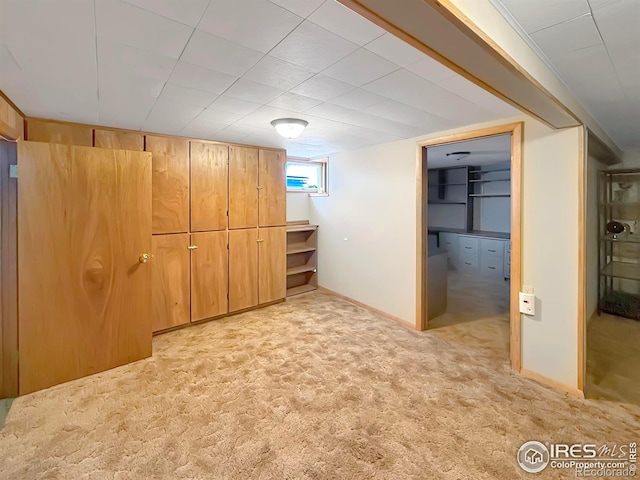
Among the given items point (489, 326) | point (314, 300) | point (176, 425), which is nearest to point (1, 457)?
point (176, 425)

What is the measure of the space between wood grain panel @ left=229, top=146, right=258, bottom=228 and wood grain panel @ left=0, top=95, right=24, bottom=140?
1880 millimetres

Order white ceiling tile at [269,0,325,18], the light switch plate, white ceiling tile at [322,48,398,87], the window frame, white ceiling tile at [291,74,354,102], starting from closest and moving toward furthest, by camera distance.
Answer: white ceiling tile at [269,0,325,18] < white ceiling tile at [322,48,398,87] < white ceiling tile at [291,74,354,102] < the light switch plate < the window frame

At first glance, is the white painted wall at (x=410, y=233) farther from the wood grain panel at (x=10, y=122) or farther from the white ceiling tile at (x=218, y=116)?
the wood grain panel at (x=10, y=122)

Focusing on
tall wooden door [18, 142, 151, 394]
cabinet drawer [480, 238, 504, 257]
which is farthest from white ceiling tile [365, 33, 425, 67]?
cabinet drawer [480, 238, 504, 257]

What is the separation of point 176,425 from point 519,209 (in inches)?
119

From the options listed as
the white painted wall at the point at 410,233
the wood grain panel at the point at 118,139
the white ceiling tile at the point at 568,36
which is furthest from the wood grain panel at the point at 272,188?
the white ceiling tile at the point at 568,36

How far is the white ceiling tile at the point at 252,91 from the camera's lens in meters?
1.92

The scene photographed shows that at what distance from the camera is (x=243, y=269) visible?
13.2ft

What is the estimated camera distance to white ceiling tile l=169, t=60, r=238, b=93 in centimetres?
169

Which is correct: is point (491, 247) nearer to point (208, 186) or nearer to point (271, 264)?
point (271, 264)

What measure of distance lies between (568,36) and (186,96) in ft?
7.19

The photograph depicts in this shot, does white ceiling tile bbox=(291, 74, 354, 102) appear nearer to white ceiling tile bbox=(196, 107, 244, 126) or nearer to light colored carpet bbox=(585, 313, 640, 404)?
white ceiling tile bbox=(196, 107, 244, 126)

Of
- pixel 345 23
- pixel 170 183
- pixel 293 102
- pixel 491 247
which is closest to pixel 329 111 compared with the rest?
pixel 293 102

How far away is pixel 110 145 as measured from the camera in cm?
304
